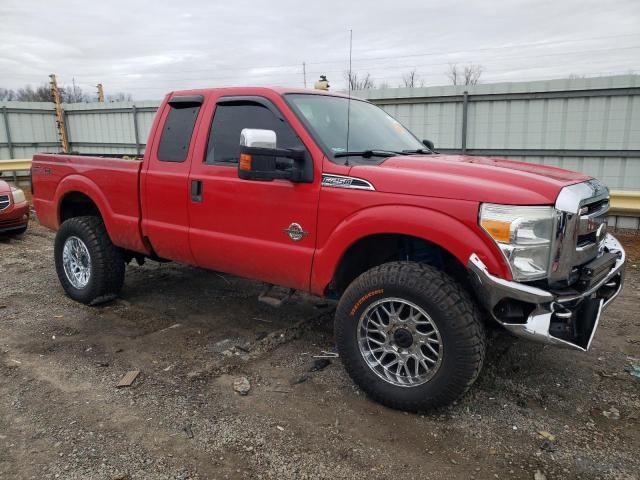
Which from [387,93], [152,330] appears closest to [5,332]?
[152,330]

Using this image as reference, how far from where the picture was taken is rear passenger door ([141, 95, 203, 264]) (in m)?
4.32

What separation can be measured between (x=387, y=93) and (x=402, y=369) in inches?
337

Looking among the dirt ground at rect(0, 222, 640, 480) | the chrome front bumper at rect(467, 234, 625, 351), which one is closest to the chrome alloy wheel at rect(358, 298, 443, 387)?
the dirt ground at rect(0, 222, 640, 480)

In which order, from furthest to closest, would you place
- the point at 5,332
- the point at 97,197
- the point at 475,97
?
the point at 475,97 < the point at 97,197 < the point at 5,332

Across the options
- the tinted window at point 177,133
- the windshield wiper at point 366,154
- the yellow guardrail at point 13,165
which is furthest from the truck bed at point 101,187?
the yellow guardrail at point 13,165

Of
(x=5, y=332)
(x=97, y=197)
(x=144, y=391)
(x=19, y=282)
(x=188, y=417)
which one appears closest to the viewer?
(x=188, y=417)

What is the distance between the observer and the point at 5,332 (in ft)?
15.0

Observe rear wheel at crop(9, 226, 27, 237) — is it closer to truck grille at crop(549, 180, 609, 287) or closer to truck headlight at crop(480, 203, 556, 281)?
truck headlight at crop(480, 203, 556, 281)

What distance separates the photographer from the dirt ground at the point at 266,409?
277cm

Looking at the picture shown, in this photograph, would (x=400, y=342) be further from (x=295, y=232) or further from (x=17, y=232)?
(x=17, y=232)

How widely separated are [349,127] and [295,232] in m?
0.98

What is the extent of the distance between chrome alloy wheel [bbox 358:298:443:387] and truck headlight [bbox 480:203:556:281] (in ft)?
2.01

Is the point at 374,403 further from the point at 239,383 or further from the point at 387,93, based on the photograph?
the point at 387,93

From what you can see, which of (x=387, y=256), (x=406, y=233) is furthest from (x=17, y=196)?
(x=406, y=233)
